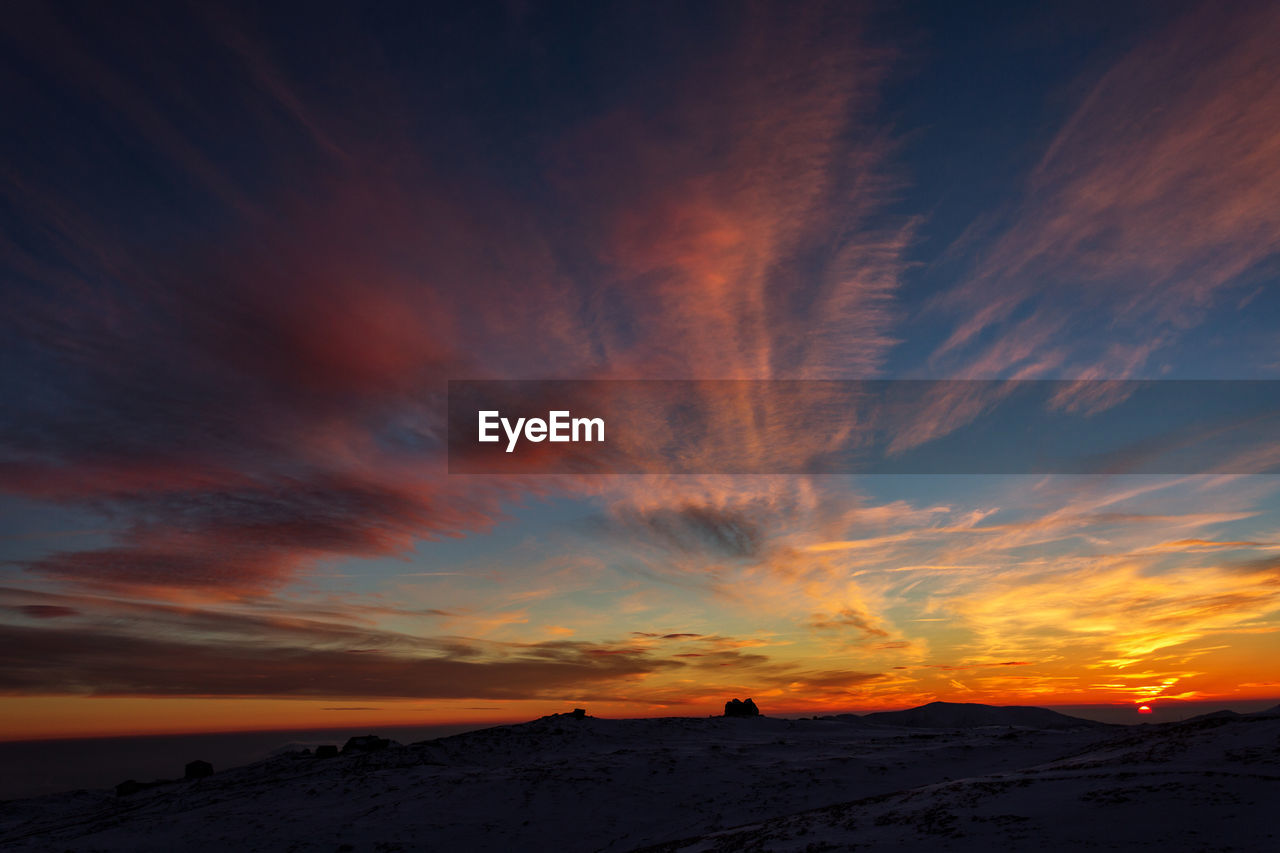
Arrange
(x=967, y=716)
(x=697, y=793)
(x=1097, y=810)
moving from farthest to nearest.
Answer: (x=967, y=716)
(x=697, y=793)
(x=1097, y=810)

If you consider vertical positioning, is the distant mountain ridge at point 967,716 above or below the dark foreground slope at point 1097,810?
below

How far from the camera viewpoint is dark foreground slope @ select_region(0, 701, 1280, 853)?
17.9 m

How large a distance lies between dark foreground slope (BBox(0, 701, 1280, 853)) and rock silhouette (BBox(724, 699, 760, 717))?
12312 mm

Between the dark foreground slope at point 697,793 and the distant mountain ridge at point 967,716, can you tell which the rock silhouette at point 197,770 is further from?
the distant mountain ridge at point 967,716

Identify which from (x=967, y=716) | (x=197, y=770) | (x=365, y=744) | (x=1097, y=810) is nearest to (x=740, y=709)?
(x=365, y=744)

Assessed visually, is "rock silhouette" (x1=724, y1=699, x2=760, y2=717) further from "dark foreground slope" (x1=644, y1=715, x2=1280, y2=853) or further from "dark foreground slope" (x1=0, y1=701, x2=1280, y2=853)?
"dark foreground slope" (x1=644, y1=715, x2=1280, y2=853)

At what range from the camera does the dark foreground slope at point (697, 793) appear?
17.9m

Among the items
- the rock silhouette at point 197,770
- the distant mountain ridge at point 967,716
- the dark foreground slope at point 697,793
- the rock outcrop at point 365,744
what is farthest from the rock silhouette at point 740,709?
the distant mountain ridge at point 967,716

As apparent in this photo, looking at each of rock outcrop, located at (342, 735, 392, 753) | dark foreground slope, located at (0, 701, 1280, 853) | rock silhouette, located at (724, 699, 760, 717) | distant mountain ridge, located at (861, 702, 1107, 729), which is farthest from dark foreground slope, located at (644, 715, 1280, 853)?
→ distant mountain ridge, located at (861, 702, 1107, 729)

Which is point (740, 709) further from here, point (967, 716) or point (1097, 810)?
point (967, 716)

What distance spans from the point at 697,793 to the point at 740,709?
43391 mm

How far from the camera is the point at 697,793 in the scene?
36.6 meters

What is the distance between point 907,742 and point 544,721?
29.0 m

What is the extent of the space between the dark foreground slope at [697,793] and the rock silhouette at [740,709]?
12.3 m
